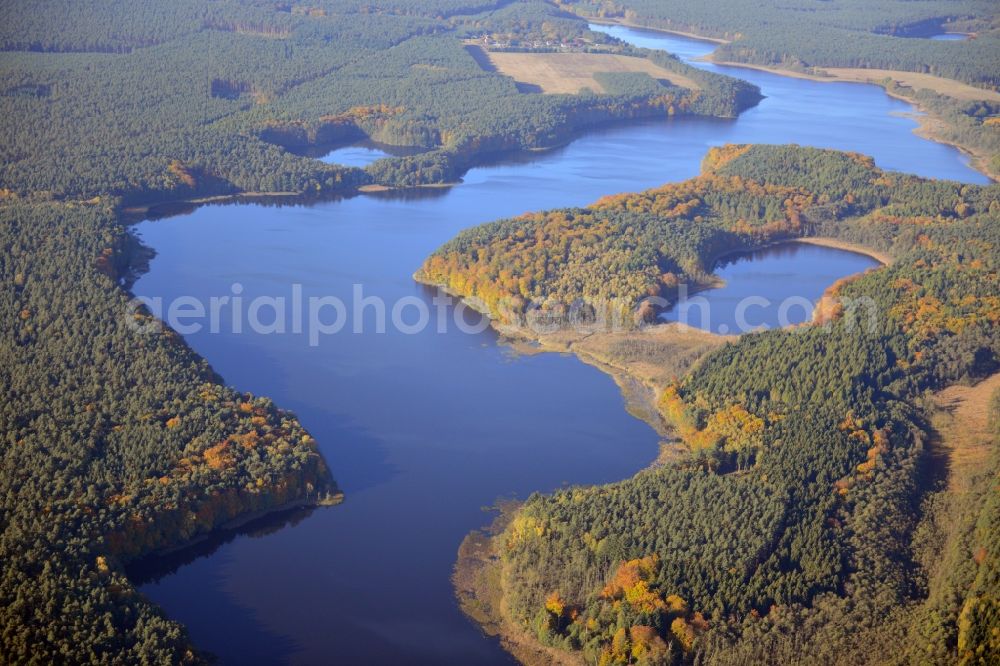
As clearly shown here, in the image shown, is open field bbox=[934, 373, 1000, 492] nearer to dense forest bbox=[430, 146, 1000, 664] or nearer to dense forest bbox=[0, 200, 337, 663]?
dense forest bbox=[430, 146, 1000, 664]

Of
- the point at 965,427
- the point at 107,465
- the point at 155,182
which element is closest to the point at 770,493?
the point at 965,427

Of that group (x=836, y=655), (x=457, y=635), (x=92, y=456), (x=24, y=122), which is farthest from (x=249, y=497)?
(x=24, y=122)

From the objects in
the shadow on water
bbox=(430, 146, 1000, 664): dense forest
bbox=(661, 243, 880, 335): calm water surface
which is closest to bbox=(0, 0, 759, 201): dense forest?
bbox=(430, 146, 1000, 664): dense forest

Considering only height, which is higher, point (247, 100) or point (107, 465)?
point (247, 100)

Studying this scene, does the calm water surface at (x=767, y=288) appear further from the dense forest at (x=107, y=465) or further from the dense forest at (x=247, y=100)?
the dense forest at (x=247, y=100)

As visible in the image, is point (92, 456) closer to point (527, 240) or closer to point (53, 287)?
point (53, 287)

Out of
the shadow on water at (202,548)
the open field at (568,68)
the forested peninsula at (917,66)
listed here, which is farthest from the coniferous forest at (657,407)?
the open field at (568,68)

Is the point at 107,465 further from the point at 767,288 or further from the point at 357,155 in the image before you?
the point at 357,155
